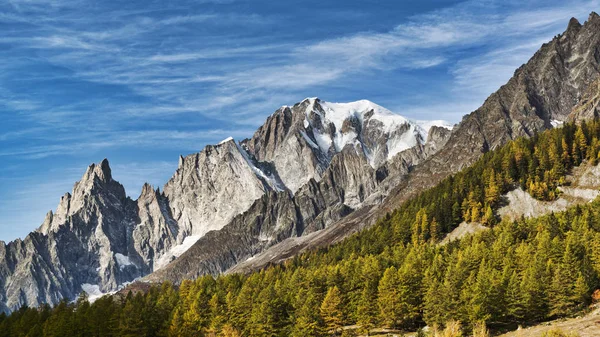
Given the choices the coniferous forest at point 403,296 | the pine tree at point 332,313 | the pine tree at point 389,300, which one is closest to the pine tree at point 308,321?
the coniferous forest at point 403,296

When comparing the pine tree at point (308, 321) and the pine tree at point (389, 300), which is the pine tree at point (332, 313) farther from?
the pine tree at point (389, 300)

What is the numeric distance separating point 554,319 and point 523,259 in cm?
2152

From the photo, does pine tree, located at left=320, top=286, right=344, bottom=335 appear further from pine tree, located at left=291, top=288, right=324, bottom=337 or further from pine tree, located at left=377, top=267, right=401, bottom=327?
pine tree, located at left=377, top=267, right=401, bottom=327

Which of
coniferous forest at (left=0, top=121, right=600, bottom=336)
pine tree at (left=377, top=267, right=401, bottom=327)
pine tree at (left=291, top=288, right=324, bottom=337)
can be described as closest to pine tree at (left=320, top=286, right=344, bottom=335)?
coniferous forest at (left=0, top=121, right=600, bottom=336)

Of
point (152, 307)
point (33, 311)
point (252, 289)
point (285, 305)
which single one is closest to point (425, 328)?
point (285, 305)

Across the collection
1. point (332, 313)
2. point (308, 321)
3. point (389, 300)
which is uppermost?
point (332, 313)

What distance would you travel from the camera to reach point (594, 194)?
198m

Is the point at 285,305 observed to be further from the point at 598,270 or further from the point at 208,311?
the point at 598,270

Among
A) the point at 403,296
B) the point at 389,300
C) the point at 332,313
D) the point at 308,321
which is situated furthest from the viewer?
the point at 332,313

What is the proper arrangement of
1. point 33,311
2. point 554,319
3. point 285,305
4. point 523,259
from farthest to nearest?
point 33,311 < point 285,305 < point 523,259 < point 554,319

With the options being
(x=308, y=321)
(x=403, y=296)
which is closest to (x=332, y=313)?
(x=308, y=321)

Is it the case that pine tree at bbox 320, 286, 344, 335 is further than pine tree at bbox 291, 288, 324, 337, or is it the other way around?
pine tree at bbox 320, 286, 344, 335

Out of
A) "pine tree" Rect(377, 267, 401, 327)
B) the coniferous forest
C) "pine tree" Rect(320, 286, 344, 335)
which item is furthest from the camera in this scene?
"pine tree" Rect(320, 286, 344, 335)

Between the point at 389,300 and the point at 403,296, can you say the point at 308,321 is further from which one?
the point at 403,296
